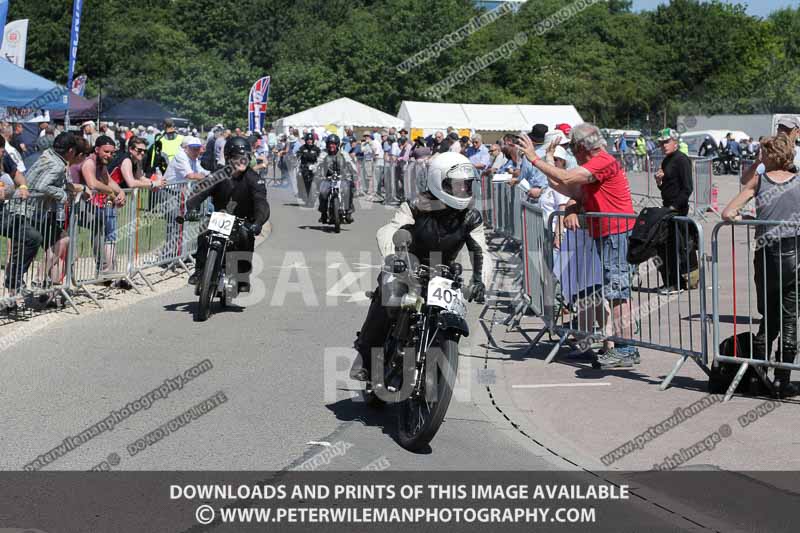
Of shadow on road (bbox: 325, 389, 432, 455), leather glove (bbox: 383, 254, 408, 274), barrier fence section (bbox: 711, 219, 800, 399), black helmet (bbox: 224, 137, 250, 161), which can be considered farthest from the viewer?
black helmet (bbox: 224, 137, 250, 161)

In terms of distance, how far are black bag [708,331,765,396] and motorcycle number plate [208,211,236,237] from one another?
5620 millimetres

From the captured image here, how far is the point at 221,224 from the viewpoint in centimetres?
1188

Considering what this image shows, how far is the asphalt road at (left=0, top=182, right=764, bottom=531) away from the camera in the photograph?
20.9 ft

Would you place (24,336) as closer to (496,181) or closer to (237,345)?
(237,345)

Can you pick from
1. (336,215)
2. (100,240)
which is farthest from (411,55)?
(100,240)

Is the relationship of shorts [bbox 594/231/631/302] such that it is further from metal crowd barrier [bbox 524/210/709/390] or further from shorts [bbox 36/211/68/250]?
shorts [bbox 36/211/68/250]

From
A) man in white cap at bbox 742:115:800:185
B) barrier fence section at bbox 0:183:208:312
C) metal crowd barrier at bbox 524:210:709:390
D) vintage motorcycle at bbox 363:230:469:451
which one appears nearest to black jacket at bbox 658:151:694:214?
metal crowd barrier at bbox 524:210:709:390

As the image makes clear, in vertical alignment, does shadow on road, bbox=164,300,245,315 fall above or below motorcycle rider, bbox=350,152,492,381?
below

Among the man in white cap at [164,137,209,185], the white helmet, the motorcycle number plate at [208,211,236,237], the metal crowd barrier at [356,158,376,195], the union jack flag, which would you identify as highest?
the union jack flag

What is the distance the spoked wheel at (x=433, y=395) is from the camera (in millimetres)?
6344

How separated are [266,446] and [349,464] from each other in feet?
2.07

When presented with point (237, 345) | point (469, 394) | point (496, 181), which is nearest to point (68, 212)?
point (237, 345)

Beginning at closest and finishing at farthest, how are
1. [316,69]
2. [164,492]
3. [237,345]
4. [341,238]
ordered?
1. [164,492]
2. [237,345]
3. [341,238]
4. [316,69]

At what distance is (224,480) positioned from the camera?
5875 millimetres
